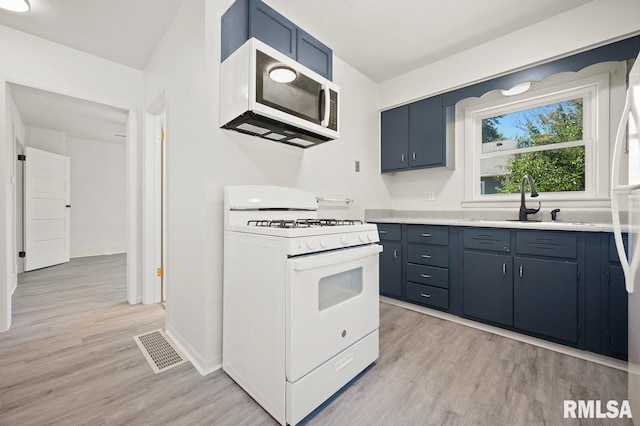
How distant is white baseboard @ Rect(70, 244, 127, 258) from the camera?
5565 millimetres

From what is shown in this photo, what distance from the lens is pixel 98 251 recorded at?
19.2 feet

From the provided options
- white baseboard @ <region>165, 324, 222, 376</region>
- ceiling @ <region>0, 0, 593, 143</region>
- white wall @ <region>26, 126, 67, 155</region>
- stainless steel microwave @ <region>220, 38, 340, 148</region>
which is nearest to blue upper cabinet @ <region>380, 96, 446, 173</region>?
ceiling @ <region>0, 0, 593, 143</region>

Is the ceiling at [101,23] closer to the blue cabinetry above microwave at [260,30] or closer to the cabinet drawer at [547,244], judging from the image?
the blue cabinetry above microwave at [260,30]

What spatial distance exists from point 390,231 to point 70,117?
5.08 meters

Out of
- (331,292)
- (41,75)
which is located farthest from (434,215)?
(41,75)

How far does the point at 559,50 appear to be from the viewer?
2.19 metres

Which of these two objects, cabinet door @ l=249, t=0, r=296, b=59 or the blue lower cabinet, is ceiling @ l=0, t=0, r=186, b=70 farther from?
the blue lower cabinet

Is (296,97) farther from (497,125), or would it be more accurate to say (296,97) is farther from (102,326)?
(102,326)

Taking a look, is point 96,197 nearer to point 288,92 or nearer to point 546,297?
point 288,92

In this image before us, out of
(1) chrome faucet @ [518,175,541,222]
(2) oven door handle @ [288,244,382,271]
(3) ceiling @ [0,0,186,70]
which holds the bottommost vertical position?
(2) oven door handle @ [288,244,382,271]

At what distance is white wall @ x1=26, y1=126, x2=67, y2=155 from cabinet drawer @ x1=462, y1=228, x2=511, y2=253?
674 cm

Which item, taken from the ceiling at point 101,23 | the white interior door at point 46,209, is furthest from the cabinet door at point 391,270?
the white interior door at point 46,209

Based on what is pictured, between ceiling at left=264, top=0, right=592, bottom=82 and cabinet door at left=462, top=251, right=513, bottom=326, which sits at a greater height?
ceiling at left=264, top=0, right=592, bottom=82

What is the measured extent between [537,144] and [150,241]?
398 centimetres
